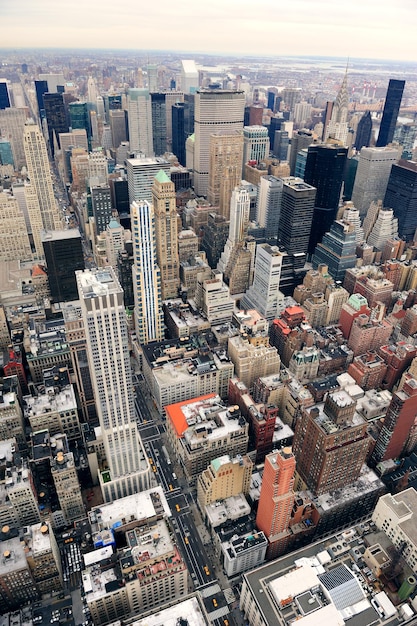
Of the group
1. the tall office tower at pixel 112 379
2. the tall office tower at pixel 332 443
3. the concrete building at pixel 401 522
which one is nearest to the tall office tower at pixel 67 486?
the tall office tower at pixel 112 379

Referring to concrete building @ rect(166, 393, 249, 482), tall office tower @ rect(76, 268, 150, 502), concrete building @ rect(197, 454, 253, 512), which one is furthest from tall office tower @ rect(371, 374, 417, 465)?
tall office tower @ rect(76, 268, 150, 502)

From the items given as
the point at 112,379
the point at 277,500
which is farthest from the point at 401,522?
the point at 112,379

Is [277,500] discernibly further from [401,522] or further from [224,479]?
[401,522]

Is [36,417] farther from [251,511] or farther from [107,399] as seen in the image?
[251,511]

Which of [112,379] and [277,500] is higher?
[112,379]

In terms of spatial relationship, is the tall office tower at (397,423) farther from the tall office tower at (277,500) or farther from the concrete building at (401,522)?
the tall office tower at (277,500)

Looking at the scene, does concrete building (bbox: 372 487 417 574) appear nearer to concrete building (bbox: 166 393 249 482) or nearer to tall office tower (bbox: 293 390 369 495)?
tall office tower (bbox: 293 390 369 495)
